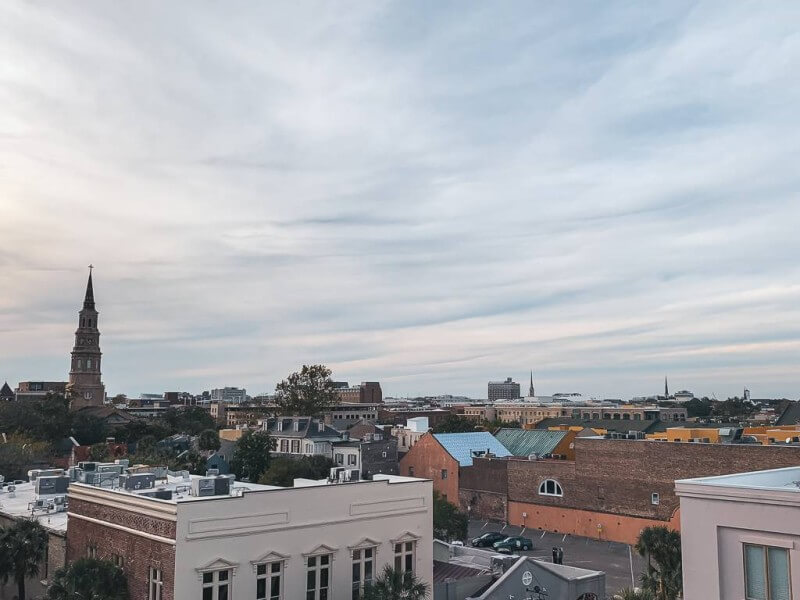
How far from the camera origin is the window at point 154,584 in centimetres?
2242

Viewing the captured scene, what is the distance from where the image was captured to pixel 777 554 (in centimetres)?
1466

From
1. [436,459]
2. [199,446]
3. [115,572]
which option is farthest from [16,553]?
[199,446]

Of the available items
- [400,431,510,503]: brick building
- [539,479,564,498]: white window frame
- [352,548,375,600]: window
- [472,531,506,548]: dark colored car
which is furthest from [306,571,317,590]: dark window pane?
[400,431,510,503]: brick building

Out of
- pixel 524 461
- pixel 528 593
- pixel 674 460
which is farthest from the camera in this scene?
pixel 524 461

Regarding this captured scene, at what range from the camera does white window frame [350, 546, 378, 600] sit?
84.1 feet

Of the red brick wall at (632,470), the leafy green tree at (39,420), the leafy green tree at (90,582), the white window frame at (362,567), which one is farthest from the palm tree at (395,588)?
the leafy green tree at (39,420)

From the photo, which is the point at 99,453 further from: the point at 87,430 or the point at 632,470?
the point at 632,470

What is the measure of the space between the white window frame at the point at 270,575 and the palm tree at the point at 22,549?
10312 mm

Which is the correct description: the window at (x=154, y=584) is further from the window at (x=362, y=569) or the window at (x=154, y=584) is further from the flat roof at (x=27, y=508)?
the flat roof at (x=27, y=508)

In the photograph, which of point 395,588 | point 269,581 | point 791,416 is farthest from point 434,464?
point 791,416

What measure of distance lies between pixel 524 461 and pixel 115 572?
147 feet

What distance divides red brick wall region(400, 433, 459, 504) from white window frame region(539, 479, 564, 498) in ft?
33.4

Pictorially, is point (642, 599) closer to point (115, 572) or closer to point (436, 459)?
point (115, 572)

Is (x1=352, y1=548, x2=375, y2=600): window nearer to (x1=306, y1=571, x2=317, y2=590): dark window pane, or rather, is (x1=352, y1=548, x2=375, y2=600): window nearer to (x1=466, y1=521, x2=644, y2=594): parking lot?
(x1=306, y1=571, x2=317, y2=590): dark window pane
